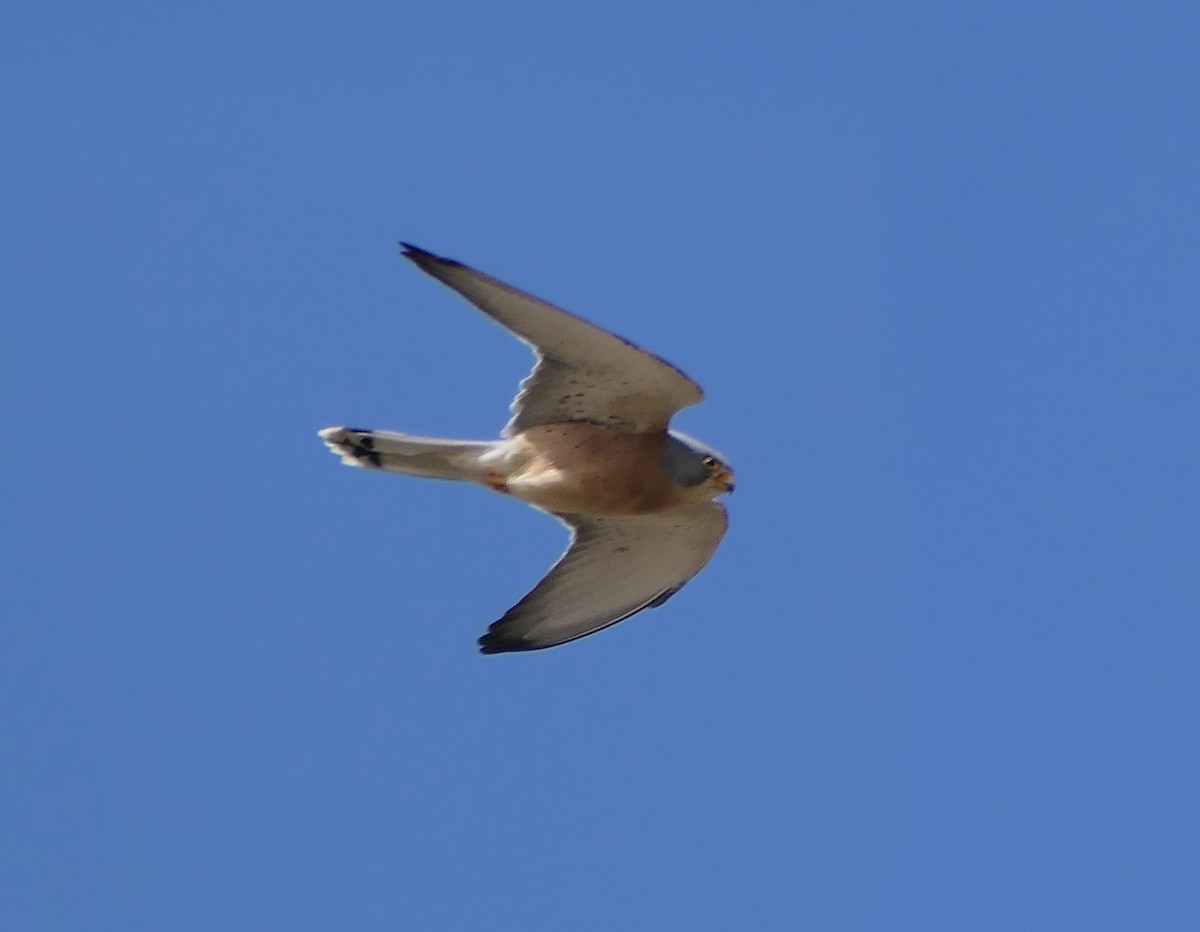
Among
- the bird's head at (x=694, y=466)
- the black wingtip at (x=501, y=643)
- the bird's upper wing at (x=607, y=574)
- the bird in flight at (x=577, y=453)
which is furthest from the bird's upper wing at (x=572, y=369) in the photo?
the black wingtip at (x=501, y=643)

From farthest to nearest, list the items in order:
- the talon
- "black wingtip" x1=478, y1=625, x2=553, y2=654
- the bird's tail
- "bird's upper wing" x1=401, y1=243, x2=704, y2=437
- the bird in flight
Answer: "black wingtip" x1=478, y1=625, x2=553, y2=654, the talon, the bird's tail, the bird in flight, "bird's upper wing" x1=401, y1=243, x2=704, y2=437

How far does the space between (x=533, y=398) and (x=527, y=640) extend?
1490mm

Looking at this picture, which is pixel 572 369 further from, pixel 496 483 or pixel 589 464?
pixel 496 483

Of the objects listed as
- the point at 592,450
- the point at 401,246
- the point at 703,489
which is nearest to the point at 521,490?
the point at 592,450

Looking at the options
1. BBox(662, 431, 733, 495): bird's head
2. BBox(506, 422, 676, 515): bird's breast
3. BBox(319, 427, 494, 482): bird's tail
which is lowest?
BBox(319, 427, 494, 482): bird's tail

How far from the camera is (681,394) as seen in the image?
8.66 meters

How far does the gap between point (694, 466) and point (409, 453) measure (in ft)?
5.04

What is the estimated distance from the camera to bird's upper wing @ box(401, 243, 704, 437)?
7.97 meters

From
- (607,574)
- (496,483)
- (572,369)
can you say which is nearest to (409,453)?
(496,483)

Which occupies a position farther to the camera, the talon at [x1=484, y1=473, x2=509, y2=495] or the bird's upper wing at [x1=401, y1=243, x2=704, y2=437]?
the talon at [x1=484, y1=473, x2=509, y2=495]

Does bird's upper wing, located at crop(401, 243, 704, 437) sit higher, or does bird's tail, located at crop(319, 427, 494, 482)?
bird's upper wing, located at crop(401, 243, 704, 437)

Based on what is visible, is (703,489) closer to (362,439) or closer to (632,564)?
(632,564)

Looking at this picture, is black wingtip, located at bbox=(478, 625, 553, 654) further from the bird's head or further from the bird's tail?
the bird's head

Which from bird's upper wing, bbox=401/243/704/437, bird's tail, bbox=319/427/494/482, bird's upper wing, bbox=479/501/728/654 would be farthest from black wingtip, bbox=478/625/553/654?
bird's upper wing, bbox=401/243/704/437
